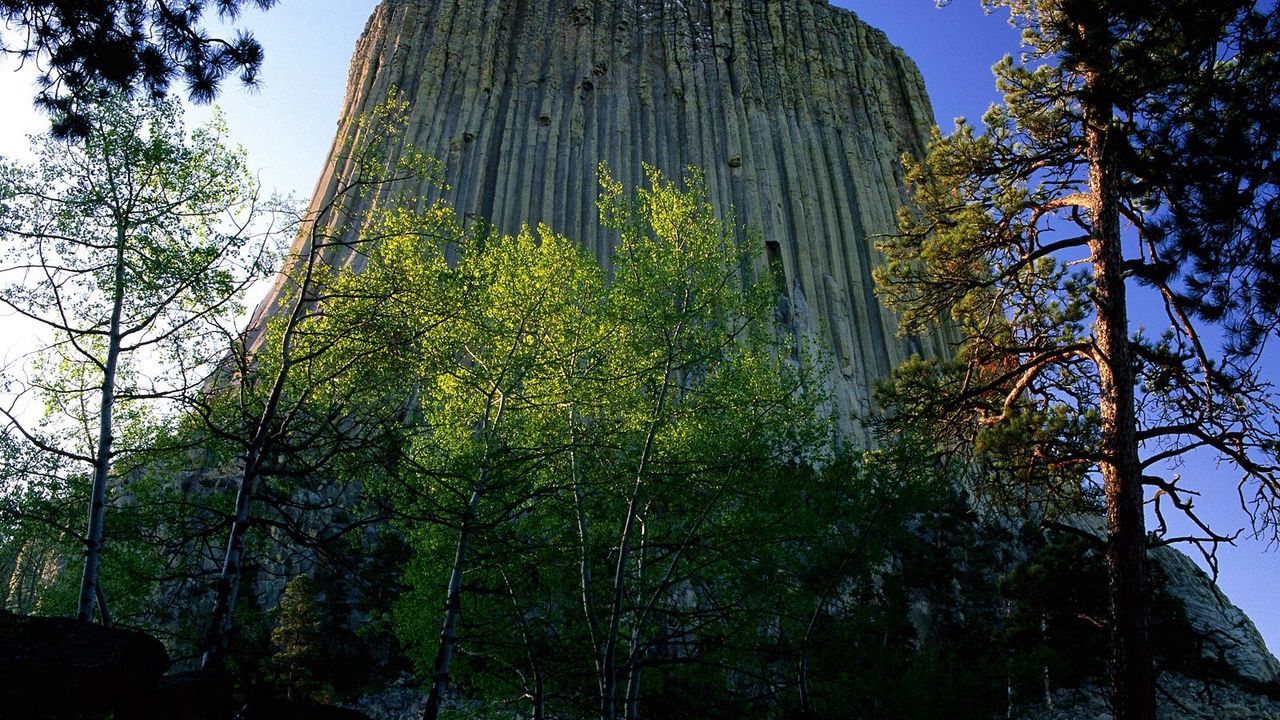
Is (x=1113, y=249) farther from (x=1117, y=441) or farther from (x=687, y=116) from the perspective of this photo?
(x=687, y=116)

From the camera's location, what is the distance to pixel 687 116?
4188 centimetres

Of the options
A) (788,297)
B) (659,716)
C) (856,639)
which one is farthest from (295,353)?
(788,297)

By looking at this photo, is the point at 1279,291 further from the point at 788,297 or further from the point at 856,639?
the point at 788,297

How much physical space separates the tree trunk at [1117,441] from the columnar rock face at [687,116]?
2483 centimetres

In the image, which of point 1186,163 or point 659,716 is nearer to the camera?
point 1186,163

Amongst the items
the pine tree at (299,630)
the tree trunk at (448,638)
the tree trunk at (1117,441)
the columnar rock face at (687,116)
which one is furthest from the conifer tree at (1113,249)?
the columnar rock face at (687,116)

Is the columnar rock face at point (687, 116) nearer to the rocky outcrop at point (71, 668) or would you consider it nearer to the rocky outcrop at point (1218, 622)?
the rocky outcrop at point (1218, 622)

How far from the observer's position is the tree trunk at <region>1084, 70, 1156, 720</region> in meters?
7.79

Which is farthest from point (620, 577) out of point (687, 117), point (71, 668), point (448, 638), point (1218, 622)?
point (687, 117)

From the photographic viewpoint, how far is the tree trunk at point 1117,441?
7793 millimetres

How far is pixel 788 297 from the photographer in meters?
36.4

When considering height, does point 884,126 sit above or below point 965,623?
above

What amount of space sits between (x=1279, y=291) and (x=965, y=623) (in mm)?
23440

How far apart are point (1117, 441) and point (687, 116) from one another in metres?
35.7
